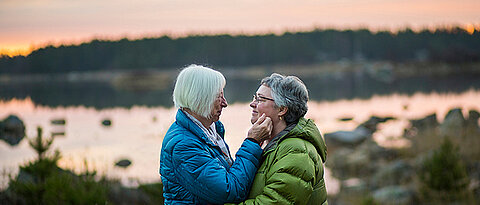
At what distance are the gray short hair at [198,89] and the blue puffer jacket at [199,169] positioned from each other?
11 centimetres

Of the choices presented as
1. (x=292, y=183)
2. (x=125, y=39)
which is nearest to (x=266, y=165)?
(x=292, y=183)

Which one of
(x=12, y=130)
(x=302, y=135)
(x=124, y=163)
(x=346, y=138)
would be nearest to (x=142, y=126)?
(x=12, y=130)

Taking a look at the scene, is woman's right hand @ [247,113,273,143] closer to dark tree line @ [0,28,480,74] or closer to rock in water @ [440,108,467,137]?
rock in water @ [440,108,467,137]

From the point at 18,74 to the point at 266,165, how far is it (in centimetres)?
10157

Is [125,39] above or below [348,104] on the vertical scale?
above

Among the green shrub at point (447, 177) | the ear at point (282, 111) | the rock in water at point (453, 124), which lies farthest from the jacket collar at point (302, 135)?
the rock in water at point (453, 124)

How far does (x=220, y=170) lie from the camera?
10.4 feet

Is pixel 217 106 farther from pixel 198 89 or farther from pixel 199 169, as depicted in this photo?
→ pixel 199 169

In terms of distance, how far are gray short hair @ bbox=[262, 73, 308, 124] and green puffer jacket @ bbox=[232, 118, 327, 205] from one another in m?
0.10

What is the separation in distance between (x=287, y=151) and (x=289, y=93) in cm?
43

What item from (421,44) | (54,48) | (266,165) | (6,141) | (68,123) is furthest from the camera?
(54,48)

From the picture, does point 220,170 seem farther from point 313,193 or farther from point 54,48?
point 54,48

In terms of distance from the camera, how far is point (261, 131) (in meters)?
3.41

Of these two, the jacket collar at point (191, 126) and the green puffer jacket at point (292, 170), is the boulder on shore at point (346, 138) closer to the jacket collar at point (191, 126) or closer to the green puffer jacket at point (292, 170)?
the green puffer jacket at point (292, 170)
